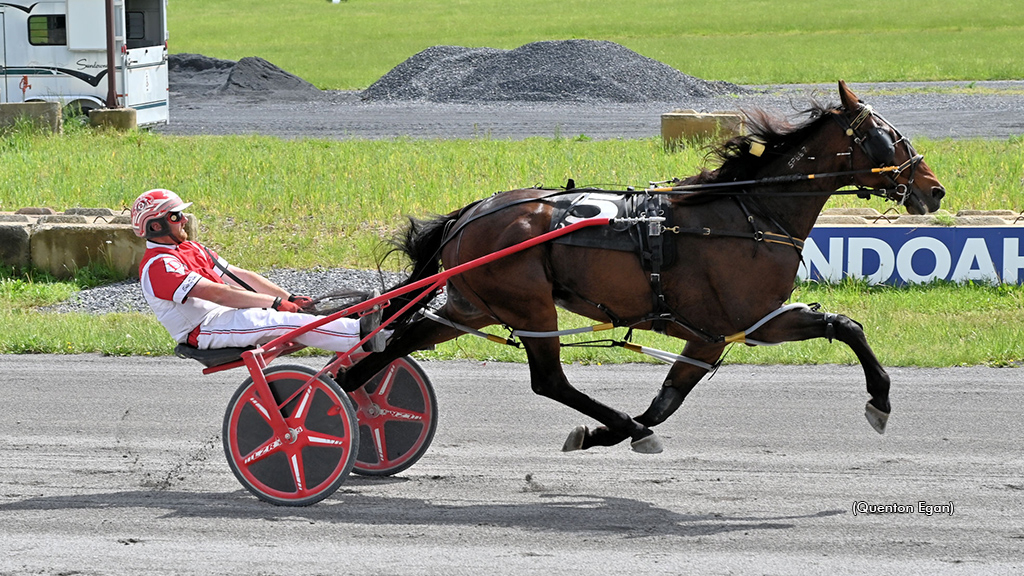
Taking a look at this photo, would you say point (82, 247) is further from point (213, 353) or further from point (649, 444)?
point (649, 444)

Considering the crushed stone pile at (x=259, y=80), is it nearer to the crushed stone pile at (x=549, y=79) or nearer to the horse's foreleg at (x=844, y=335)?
the crushed stone pile at (x=549, y=79)

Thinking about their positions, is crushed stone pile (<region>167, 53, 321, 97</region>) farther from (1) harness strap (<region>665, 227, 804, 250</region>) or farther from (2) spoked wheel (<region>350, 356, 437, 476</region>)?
(1) harness strap (<region>665, 227, 804, 250</region>)

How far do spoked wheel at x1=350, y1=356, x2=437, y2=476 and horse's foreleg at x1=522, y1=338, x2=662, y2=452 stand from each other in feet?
1.88

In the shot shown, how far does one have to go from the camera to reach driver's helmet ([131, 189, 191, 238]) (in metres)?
5.25

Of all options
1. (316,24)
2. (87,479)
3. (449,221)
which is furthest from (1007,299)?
(316,24)

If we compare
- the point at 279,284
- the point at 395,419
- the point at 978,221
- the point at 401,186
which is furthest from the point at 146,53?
the point at 395,419

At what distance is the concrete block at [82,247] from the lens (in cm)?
1038

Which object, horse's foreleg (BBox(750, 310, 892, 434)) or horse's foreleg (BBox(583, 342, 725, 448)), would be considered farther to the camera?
horse's foreleg (BBox(583, 342, 725, 448))

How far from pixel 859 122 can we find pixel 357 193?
8.54 meters

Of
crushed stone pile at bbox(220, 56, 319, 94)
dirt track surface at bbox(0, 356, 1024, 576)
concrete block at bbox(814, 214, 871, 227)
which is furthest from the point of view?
crushed stone pile at bbox(220, 56, 319, 94)

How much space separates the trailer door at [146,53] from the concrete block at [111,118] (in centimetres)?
81

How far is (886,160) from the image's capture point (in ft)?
17.3

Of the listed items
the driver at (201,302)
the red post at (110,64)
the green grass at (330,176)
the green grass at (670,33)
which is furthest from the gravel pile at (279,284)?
the green grass at (670,33)

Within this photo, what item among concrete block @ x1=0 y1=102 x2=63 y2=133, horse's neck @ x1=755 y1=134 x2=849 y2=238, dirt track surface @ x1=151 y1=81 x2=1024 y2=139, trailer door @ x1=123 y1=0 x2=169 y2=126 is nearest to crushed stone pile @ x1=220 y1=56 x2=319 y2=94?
dirt track surface @ x1=151 y1=81 x2=1024 y2=139
